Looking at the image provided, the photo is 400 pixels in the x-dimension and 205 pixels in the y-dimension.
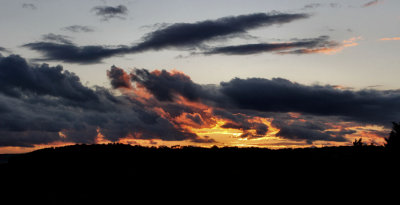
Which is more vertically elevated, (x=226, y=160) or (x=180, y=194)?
(x=226, y=160)

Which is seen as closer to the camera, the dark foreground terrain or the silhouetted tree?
the dark foreground terrain

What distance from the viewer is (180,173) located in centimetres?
3109

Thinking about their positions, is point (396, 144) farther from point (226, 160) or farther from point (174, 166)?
point (174, 166)

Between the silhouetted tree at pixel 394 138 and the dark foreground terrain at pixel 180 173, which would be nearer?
the dark foreground terrain at pixel 180 173

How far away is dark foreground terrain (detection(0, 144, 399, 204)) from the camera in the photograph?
96.0 feet

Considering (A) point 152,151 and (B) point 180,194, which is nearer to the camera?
(B) point 180,194

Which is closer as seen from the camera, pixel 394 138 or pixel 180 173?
pixel 180 173

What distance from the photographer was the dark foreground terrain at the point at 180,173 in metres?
29.3

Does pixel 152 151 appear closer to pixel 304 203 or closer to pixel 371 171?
pixel 304 203

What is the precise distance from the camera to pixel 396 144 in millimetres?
38812

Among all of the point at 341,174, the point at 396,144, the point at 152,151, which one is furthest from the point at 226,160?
the point at 396,144

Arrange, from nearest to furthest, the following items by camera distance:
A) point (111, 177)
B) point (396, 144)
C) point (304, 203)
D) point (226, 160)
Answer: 1. point (304, 203)
2. point (111, 177)
3. point (226, 160)
4. point (396, 144)

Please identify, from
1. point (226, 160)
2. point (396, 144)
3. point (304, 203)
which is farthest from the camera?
point (396, 144)

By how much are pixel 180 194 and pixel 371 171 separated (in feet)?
47.6
